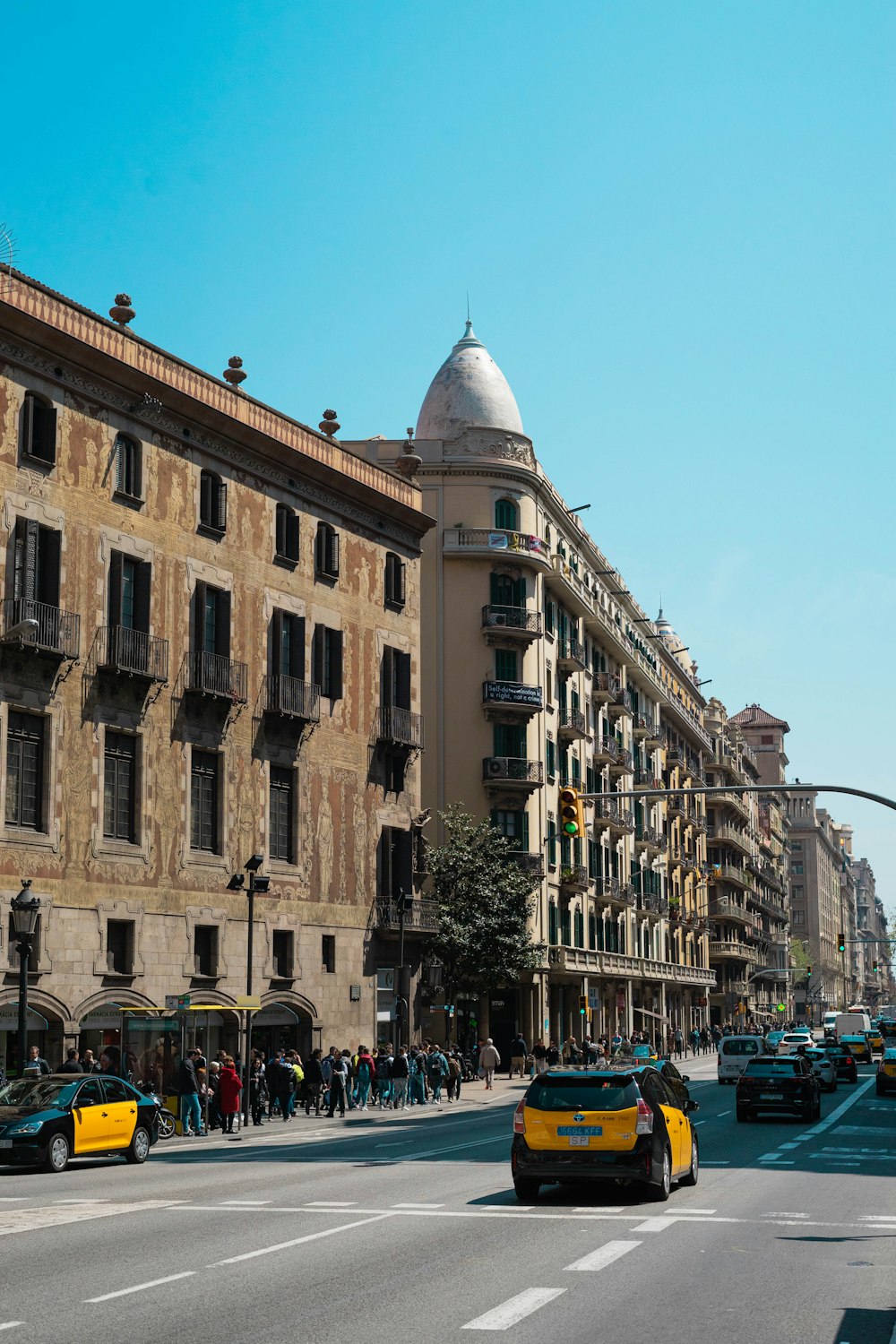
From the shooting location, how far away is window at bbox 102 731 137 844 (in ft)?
129

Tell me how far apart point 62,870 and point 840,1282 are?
27313mm

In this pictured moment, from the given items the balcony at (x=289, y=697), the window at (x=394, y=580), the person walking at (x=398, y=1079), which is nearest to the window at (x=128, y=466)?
the balcony at (x=289, y=697)

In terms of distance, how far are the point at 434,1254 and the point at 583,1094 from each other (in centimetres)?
457

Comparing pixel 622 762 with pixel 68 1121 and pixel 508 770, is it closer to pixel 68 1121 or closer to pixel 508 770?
pixel 508 770

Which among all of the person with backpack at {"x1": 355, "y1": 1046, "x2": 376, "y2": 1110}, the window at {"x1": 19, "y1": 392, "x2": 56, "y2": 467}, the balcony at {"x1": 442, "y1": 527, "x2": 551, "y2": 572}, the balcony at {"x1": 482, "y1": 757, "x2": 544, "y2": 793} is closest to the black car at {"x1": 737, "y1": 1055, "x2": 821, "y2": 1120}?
the person with backpack at {"x1": 355, "y1": 1046, "x2": 376, "y2": 1110}

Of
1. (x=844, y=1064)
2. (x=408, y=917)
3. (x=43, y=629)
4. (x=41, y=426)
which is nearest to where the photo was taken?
A: (x=43, y=629)

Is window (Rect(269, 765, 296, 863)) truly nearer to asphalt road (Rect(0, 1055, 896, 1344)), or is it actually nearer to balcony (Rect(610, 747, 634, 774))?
asphalt road (Rect(0, 1055, 896, 1344))

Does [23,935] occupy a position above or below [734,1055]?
above

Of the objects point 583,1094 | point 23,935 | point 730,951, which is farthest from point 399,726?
point 730,951

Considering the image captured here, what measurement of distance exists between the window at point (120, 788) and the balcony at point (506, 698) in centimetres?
2675

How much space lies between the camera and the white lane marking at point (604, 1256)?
43.6 ft

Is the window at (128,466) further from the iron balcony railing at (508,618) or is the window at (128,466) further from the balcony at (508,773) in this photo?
the balcony at (508,773)

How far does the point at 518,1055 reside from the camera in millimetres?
59875

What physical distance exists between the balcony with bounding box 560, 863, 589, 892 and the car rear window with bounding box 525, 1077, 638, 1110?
53378mm
